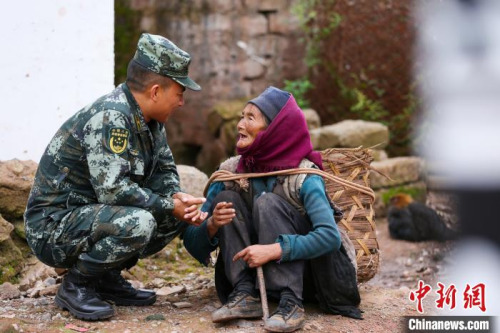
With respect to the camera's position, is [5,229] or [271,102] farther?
[5,229]

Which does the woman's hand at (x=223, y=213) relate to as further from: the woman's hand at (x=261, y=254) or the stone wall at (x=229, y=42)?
the stone wall at (x=229, y=42)

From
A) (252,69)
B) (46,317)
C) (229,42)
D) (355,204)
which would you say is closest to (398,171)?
(252,69)

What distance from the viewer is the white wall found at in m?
4.50

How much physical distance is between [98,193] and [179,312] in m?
0.79

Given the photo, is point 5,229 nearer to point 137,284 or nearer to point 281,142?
point 137,284

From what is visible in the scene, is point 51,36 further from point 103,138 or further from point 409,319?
point 409,319

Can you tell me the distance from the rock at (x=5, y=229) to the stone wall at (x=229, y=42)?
4662mm

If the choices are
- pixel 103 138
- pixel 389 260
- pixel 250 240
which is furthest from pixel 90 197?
pixel 389 260

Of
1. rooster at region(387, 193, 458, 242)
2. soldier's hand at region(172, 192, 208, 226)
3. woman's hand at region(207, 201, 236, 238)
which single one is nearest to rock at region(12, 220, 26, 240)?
soldier's hand at region(172, 192, 208, 226)

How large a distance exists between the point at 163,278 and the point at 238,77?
4.78 m

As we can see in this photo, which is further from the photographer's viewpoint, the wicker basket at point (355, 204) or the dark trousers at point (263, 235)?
the wicker basket at point (355, 204)

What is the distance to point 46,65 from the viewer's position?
464cm

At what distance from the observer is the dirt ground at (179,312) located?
305 cm

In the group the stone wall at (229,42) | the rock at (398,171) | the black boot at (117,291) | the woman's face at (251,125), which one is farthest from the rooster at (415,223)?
the black boot at (117,291)
